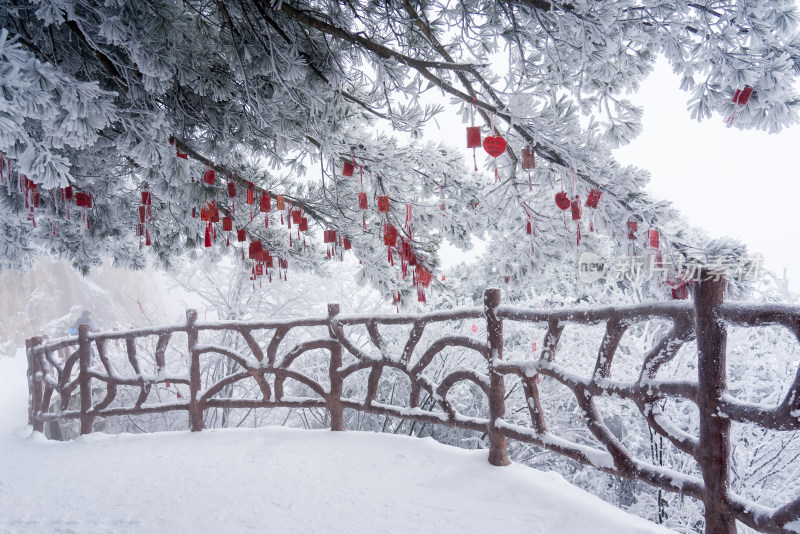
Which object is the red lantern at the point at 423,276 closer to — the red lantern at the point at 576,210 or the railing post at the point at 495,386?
the railing post at the point at 495,386

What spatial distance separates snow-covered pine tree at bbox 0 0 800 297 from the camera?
2348mm

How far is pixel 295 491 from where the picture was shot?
10.2ft

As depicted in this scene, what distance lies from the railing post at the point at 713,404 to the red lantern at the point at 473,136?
136 cm

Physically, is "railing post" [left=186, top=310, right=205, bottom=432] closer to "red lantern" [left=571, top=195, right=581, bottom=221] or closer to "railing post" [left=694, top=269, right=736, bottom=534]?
"red lantern" [left=571, top=195, right=581, bottom=221]

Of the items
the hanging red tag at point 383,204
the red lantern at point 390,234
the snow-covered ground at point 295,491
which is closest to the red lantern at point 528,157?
the hanging red tag at point 383,204

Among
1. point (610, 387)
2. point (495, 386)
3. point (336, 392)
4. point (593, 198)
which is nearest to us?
point (610, 387)

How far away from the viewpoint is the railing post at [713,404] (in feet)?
6.83

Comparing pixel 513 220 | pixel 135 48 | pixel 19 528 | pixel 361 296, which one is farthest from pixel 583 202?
pixel 361 296

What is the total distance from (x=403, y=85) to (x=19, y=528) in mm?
3484

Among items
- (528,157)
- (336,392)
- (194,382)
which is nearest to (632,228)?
(528,157)

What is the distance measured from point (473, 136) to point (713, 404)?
1.79 metres

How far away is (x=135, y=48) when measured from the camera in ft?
8.02

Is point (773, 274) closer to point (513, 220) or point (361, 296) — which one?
point (513, 220)

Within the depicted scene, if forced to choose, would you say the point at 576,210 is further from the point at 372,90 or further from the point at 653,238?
the point at 372,90
